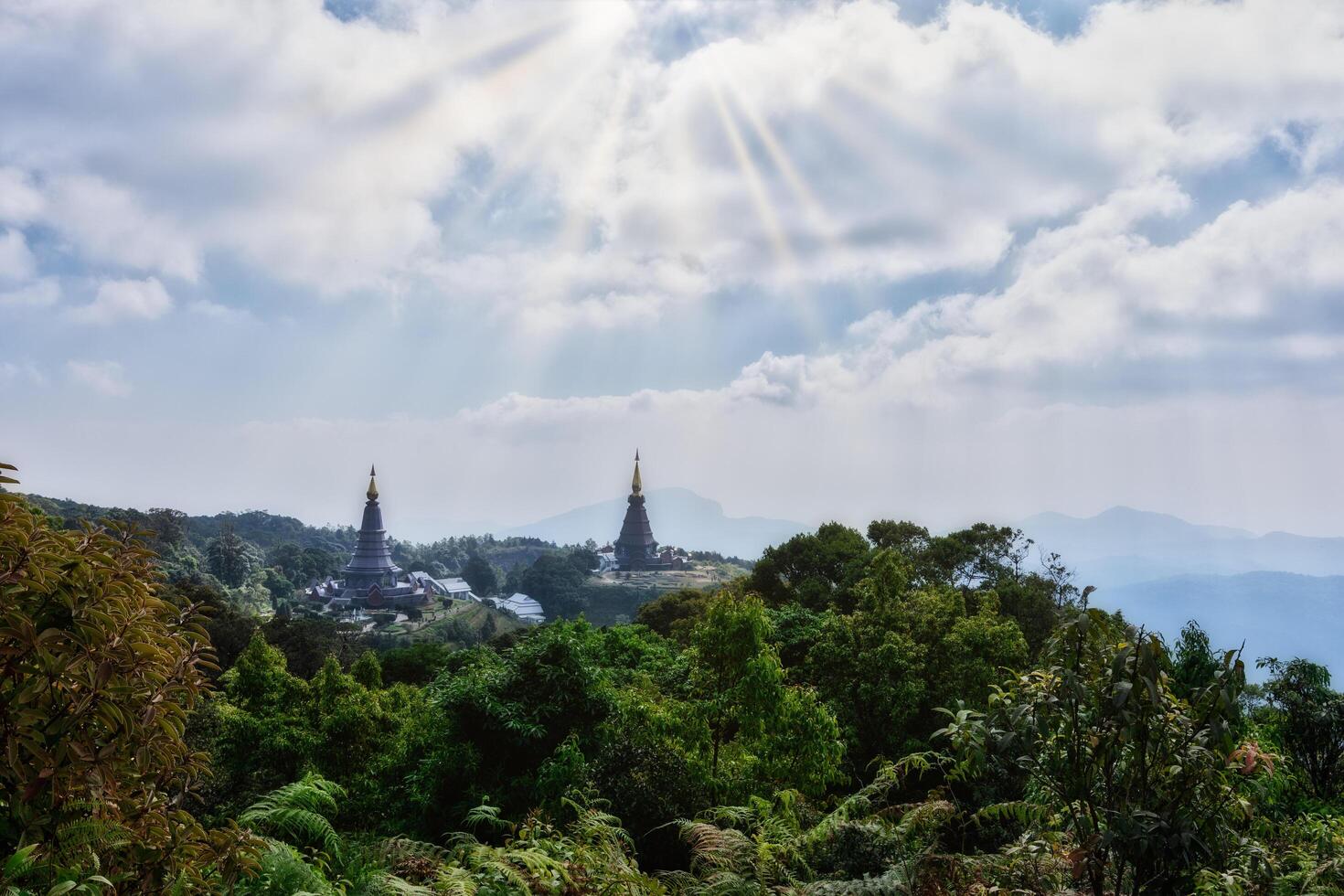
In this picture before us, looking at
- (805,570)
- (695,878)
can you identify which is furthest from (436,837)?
(805,570)

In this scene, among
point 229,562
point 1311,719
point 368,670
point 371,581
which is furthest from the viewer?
point 371,581

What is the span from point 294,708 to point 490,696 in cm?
540

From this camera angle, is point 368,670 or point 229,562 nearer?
point 368,670

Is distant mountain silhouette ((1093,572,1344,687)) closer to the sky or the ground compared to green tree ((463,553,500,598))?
closer to the sky

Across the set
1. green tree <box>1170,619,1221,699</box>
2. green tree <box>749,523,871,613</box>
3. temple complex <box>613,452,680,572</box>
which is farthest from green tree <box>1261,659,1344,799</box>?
temple complex <box>613,452,680,572</box>

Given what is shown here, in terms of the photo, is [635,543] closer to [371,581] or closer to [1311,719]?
[371,581]

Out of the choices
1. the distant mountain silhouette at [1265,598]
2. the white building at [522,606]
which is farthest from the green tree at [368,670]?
the distant mountain silhouette at [1265,598]

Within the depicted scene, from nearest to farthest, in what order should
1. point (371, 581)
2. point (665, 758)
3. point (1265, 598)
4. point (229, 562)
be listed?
point (665, 758) → point (229, 562) → point (371, 581) → point (1265, 598)

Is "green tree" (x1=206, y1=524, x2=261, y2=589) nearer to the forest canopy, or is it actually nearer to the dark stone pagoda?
the dark stone pagoda

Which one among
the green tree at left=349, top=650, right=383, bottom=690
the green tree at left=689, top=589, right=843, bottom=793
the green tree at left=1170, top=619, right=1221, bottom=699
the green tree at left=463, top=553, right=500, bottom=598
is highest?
the green tree at left=1170, top=619, right=1221, bottom=699

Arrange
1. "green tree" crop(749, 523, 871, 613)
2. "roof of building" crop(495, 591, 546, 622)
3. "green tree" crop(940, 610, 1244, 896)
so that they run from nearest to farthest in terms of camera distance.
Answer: "green tree" crop(940, 610, 1244, 896), "green tree" crop(749, 523, 871, 613), "roof of building" crop(495, 591, 546, 622)

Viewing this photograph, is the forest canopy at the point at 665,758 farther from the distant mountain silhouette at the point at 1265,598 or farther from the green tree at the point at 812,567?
the distant mountain silhouette at the point at 1265,598

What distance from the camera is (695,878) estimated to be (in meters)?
5.59

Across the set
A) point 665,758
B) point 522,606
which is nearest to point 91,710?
point 665,758
